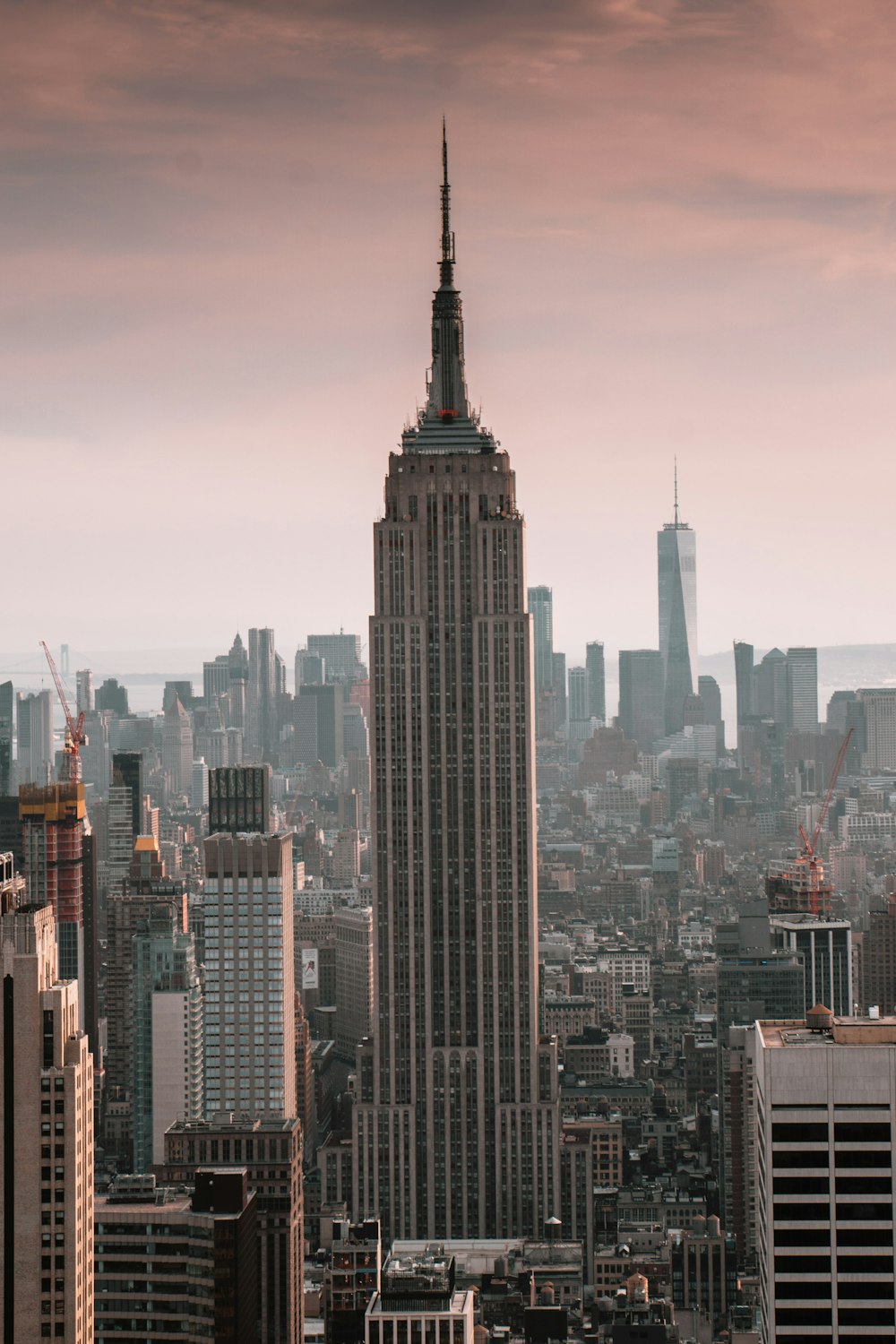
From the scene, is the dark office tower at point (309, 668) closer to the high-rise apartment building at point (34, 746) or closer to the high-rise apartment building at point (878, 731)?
the high-rise apartment building at point (34, 746)

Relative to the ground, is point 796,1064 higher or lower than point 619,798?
lower

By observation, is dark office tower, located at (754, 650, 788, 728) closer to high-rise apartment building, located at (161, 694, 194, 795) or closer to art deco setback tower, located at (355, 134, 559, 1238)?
art deco setback tower, located at (355, 134, 559, 1238)

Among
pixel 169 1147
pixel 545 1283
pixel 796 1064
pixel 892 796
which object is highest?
pixel 892 796

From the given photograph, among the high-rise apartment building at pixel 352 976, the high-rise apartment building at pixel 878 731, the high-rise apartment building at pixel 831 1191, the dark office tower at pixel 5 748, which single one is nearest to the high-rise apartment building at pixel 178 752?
the dark office tower at pixel 5 748

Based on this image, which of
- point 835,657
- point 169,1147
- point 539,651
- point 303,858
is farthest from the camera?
point 303,858

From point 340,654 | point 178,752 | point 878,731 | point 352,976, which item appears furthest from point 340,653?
point 878,731

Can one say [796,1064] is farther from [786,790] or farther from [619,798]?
[619,798]

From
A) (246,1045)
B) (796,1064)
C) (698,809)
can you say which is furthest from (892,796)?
→ (796,1064)
